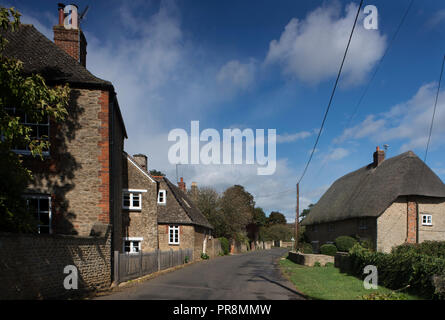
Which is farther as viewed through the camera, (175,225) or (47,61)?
(175,225)

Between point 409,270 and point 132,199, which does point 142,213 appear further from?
point 409,270

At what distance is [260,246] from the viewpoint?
8956 centimetres

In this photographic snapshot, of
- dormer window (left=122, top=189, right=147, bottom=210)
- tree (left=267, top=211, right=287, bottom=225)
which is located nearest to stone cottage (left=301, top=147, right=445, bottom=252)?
dormer window (left=122, top=189, right=147, bottom=210)

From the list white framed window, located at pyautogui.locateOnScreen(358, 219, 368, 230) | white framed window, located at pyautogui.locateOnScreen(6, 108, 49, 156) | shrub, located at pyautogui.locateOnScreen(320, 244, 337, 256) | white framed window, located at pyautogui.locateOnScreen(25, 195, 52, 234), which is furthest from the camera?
shrub, located at pyautogui.locateOnScreen(320, 244, 337, 256)

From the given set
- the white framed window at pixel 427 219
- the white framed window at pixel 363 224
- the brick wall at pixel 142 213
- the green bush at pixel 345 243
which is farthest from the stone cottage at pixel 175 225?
the white framed window at pixel 427 219

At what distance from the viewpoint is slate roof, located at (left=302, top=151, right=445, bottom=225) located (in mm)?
28672

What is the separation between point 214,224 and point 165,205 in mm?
15786

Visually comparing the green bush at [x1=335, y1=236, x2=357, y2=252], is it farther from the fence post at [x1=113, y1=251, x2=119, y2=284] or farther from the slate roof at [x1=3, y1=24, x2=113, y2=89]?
the slate roof at [x1=3, y1=24, x2=113, y2=89]

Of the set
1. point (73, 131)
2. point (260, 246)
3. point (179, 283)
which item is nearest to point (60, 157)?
point (73, 131)

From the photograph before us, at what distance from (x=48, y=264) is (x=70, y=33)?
1232 centimetres

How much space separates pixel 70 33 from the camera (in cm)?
1778

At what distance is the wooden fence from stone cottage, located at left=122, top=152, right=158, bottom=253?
250 centimetres

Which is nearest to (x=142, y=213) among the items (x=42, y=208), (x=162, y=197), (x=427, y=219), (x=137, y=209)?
(x=137, y=209)
